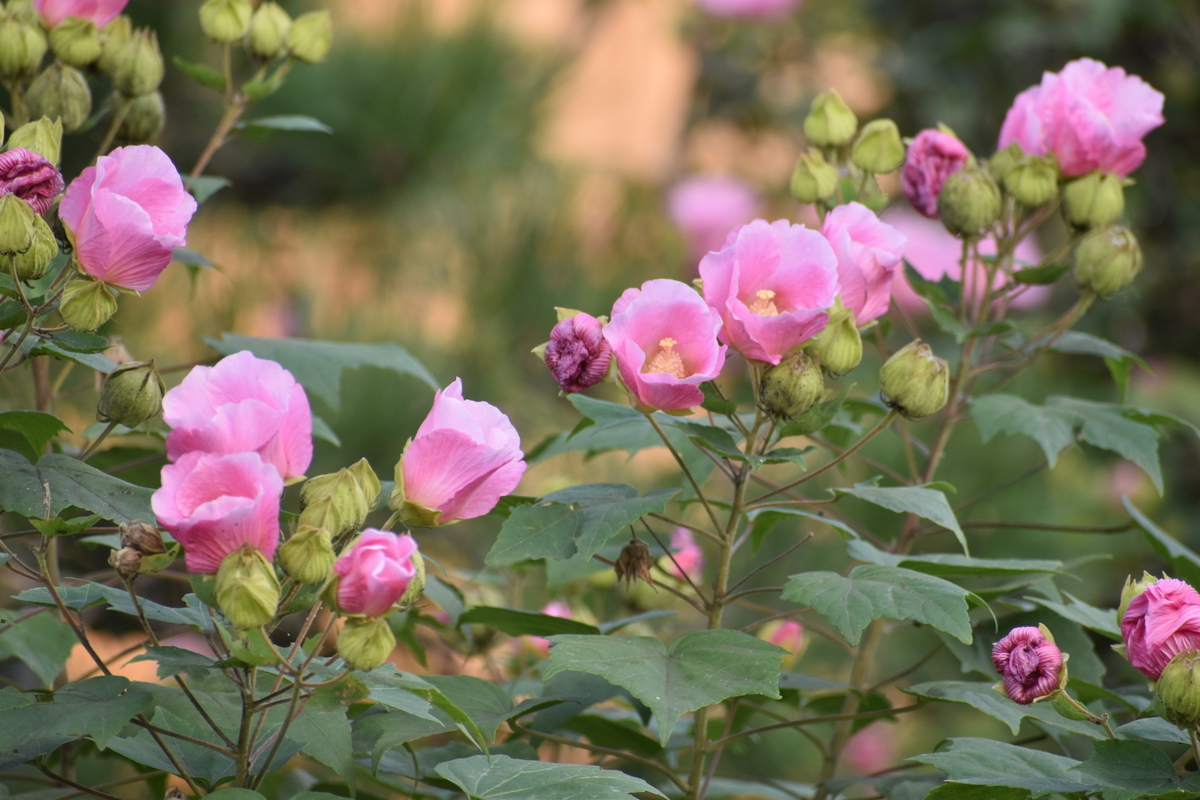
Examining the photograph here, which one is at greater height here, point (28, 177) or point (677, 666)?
point (28, 177)

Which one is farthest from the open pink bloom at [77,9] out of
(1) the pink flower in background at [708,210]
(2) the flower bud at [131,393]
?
(1) the pink flower in background at [708,210]

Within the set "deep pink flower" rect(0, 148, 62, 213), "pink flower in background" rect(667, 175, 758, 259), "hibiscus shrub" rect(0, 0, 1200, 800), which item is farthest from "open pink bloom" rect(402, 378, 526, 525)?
"pink flower in background" rect(667, 175, 758, 259)

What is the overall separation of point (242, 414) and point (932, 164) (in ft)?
1.75

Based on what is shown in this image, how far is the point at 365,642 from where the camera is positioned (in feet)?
1.48

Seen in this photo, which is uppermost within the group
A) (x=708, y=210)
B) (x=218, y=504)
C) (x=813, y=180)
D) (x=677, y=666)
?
(x=813, y=180)

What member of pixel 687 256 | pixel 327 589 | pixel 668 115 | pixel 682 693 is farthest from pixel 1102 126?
pixel 668 115

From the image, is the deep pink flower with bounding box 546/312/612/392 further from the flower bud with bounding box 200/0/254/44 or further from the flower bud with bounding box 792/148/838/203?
the flower bud with bounding box 200/0/254/44

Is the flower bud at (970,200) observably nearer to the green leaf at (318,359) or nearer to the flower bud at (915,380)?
the flower bud at (915,380)

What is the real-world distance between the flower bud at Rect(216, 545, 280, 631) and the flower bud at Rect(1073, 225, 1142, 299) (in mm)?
Answer: 595

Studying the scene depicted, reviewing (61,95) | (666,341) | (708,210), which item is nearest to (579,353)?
(666,341)

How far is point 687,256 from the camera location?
2.25 meters

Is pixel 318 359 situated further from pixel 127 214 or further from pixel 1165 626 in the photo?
pixel 1165 626

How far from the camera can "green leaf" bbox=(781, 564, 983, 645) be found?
1.81ft

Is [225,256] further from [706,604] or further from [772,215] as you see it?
[706,604]
